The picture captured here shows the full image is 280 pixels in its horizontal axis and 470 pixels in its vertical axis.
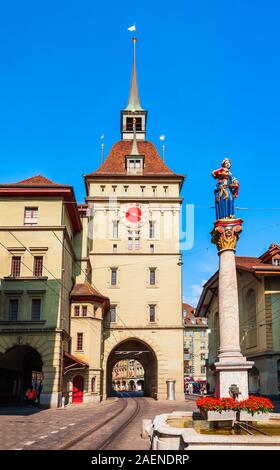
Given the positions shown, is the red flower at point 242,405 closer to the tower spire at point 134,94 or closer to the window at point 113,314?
the window at point 113,314

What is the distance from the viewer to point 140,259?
56.8m

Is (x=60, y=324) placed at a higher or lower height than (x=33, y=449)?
higher

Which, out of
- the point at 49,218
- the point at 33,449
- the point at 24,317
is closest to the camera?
the point at 33,449

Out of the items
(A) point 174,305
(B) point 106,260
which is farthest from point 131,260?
(A) point 174,305

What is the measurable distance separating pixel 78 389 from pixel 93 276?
14631 millimetres

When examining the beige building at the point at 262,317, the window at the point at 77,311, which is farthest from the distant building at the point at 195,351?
the window at the point at 77,311

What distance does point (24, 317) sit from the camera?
124ft

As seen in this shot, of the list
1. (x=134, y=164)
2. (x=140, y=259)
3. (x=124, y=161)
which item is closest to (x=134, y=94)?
(x=124, y=161)

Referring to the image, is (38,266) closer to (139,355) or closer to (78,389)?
(78,389)

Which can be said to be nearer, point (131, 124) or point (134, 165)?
point (134, 165)

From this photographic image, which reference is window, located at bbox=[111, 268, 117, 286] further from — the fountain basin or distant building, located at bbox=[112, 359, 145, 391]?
distant building, located at bbox=[112, 359, 145, 391]

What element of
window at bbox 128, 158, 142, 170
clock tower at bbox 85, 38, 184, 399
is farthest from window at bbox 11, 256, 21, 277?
window at bbox 128, 158, 142, 170
